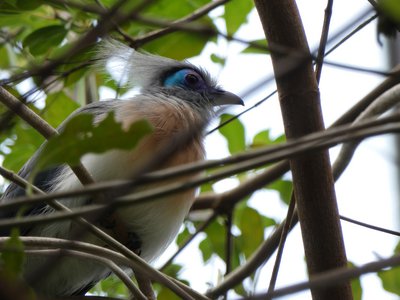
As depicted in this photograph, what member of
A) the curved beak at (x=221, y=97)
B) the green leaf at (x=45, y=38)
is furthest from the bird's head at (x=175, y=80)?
the green leaf at (x=45, y=38)

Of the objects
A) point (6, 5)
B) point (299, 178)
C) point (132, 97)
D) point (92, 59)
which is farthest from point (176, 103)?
point (299, 178)

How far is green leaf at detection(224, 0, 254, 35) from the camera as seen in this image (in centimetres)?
455

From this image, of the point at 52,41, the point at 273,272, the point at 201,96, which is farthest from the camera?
the point at 201,96

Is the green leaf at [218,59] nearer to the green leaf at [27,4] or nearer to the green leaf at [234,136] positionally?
the green leaf at [234,136]

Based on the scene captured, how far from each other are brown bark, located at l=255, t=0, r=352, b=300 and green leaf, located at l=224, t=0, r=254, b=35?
4.55 ft

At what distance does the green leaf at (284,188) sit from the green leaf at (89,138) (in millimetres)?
2988

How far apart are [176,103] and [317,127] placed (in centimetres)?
170

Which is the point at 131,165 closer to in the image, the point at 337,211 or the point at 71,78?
the point at 71,78

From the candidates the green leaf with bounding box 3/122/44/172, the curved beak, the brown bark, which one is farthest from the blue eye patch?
the brown bark

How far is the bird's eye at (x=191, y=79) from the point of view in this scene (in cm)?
527

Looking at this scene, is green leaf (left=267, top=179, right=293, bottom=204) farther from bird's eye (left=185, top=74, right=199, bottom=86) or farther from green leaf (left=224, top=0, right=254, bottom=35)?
green leaf (left=224, top=0, right=254, bottom=35)

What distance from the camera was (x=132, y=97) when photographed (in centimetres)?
464

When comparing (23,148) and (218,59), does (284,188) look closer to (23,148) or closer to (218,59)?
(218,59)

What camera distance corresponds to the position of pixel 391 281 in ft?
11.9
